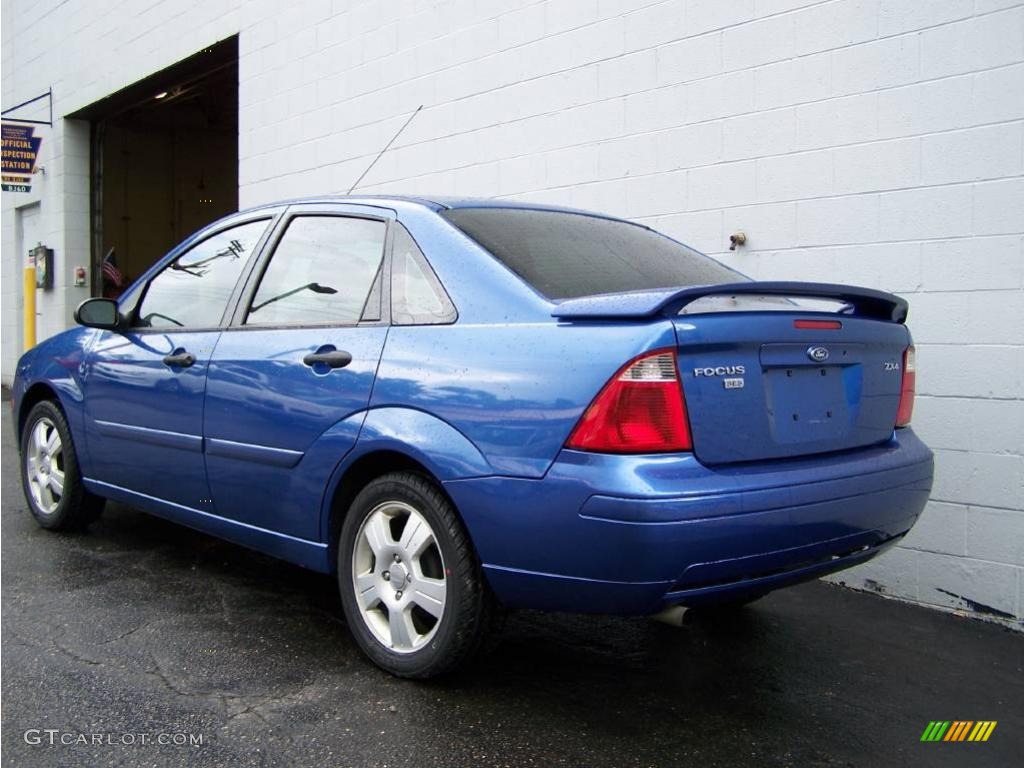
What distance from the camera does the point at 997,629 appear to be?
13.5 feet

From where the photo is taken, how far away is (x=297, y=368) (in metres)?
3.47

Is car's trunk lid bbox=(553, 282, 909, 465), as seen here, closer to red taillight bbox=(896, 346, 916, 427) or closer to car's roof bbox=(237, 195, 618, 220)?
red taillight bbox=(896, 346, 916, 427)

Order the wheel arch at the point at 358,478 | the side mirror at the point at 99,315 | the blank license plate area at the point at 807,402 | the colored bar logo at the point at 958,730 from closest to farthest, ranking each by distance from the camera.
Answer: the blank license plate area at the point at 807,402, the colored bar logo at the point at 958,730, the wheel arch at the point at 358,478, the side mirror at the point at 99,315

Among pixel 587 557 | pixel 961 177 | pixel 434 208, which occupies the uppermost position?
pixel 961 177

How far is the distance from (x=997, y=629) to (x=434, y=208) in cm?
282

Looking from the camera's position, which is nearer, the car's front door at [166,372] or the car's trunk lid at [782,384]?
the car's trunk lid at [782,384]

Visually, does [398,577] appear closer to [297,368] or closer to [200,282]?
[297,368]

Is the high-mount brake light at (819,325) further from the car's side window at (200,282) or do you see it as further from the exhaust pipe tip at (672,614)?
the car's side window at (200,282)

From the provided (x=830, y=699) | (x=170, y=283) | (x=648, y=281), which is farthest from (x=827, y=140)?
(x=170, y=283)

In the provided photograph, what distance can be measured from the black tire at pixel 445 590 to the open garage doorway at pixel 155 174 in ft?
37.8

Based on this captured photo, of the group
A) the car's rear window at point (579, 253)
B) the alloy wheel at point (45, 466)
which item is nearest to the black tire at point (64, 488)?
the alloy wheel at point (45, 466)

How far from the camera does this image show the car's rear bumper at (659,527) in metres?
2.56

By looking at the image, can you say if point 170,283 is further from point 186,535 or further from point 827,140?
point 827,140

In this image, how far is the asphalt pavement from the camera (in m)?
2.77
